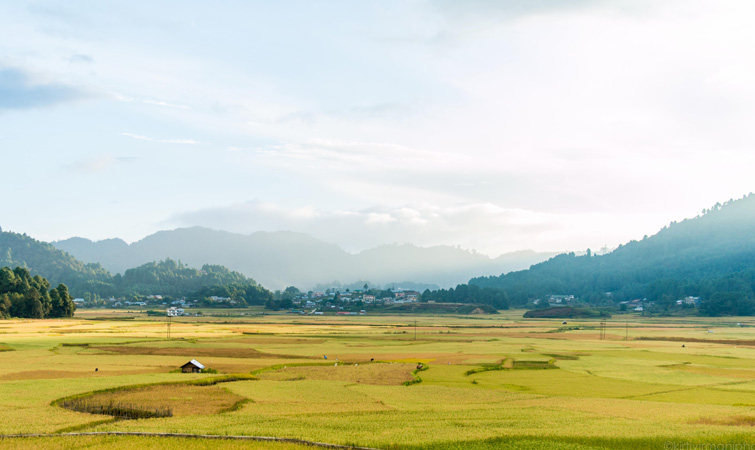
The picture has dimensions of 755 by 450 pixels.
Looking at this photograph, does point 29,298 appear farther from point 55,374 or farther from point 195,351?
point 55,374

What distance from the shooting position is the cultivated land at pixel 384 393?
81.8ft

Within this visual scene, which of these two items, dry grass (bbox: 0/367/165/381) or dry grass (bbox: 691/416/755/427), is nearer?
dry grass (bbox: 691/416/755/427)

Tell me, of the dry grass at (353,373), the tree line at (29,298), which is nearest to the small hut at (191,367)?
the dry grass at (353,373)

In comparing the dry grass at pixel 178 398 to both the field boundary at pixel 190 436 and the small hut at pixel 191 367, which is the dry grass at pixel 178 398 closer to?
the field boundary at pixel 190 436

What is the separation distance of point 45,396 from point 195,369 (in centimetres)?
1300


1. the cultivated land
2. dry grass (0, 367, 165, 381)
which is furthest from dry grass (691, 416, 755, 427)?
dry grass (0, 367, 165, 381)

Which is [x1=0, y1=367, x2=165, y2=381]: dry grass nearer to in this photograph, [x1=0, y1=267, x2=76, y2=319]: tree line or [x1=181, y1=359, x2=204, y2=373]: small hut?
[x1=181, y1=359, x2=204, y2=373]: small hut

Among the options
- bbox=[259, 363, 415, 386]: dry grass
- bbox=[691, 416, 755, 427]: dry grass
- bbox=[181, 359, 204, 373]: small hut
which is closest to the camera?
bbox=[691, 416, 755, 427]: dry grass

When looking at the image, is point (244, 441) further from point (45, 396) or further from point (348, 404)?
point (45, 396)

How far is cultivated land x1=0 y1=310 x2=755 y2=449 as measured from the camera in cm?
2494

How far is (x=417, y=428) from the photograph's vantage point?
86.4 ft

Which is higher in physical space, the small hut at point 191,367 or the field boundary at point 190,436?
the field boundary at point 190,436

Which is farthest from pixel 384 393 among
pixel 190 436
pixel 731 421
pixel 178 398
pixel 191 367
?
pixel 731 421

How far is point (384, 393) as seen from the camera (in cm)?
3662
